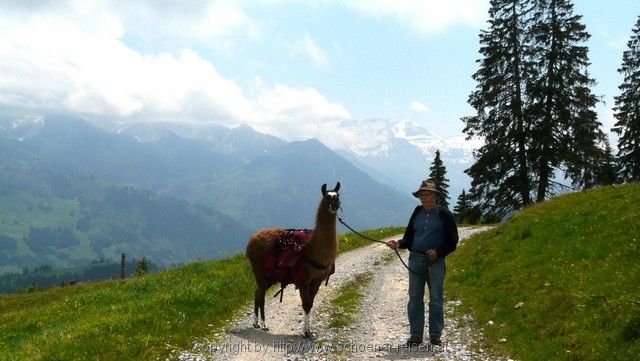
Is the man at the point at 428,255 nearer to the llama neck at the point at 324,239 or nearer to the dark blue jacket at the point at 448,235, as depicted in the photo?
the dark blue jacket at the point at 448,235

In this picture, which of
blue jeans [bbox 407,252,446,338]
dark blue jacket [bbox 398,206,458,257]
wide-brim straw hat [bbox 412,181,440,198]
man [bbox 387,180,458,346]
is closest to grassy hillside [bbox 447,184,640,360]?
blue jeans [bbox 407,252,446,338]

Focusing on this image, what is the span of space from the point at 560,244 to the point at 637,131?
124 feet

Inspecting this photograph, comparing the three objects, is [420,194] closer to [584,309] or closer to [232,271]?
[584,309]

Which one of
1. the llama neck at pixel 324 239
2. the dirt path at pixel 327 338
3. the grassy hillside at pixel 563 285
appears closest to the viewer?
the grassy hillside at pixel 563 285

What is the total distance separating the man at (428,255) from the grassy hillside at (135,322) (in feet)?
17.4

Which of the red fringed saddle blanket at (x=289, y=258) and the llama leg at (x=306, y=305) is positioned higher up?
the red fringed saddle blanket at (x=289, y=258)

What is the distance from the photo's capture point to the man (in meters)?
10.6

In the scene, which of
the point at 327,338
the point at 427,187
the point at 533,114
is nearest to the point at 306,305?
the point at 327,338

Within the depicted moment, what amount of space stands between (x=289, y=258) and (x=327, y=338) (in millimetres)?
2175

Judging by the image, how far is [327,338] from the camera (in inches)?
461

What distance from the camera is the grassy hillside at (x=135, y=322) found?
10.3m

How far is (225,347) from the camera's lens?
11148 mm

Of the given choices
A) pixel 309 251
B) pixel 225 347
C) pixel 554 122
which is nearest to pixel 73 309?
pixel 225 347

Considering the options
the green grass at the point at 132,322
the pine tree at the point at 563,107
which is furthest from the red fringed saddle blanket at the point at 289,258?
the pine tree at the point at 563,107
